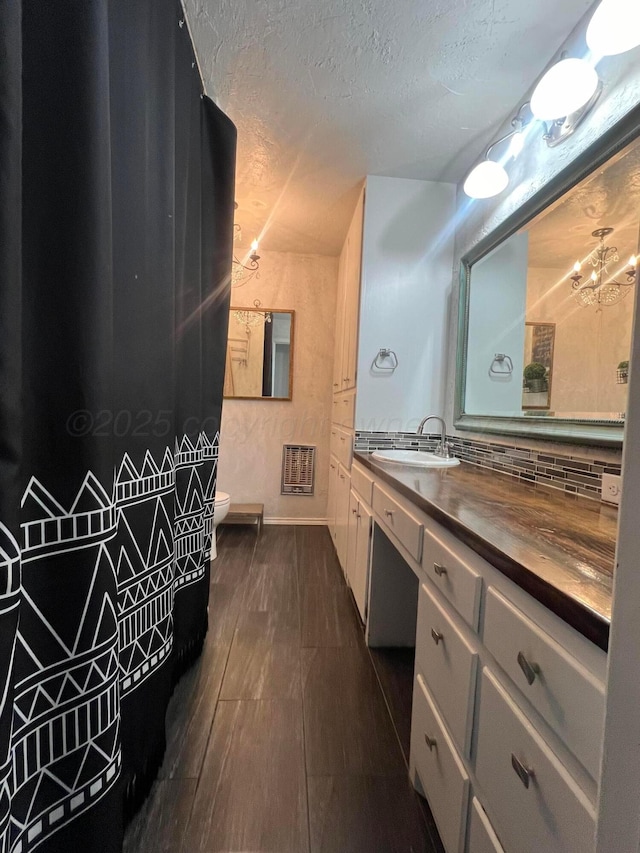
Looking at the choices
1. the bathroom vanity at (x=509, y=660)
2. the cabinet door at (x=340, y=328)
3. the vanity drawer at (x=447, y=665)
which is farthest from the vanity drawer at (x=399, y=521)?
the cabinet door at (x=340, y=328)

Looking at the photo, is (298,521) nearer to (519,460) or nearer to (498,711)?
(519,460)

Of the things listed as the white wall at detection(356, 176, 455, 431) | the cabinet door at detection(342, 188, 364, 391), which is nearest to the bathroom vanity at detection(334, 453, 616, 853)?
the white wall at detection(356, 176, 455, 431)

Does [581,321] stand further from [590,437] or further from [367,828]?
[367,828]

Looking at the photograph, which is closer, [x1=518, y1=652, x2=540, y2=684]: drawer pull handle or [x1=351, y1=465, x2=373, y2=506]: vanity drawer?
[x1=518, y1=652, x2=540, y2=684]: drawer pull handle

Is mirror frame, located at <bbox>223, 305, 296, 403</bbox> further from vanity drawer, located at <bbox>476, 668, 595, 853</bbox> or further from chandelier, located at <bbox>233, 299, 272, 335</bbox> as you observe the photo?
vanity drawer, located at <bbox>476, 668, 595, 853</bbox>

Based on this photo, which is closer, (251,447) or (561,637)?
(561,637)

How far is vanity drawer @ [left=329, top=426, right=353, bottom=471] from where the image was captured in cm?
228

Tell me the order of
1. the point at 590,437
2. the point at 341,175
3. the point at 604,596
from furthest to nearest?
the point at 341,175
the point at 590,437
the point at 604,596

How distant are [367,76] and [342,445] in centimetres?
185

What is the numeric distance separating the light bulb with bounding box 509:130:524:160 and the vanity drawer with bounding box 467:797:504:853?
212 cm

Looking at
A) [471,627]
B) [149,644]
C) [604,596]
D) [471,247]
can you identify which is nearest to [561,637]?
[604,596]

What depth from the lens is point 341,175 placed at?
2.15 meters

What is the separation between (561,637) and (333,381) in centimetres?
282

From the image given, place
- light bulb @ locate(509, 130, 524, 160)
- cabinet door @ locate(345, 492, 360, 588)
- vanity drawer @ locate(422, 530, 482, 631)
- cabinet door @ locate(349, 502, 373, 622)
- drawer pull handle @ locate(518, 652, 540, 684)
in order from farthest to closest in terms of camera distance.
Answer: cabinet door @ locate(345, 492, 360, 588), cabinet door @ locate(349, 502, 373, 622), light bulb @ locate(509, 130, 524, 160), vanity drawer @ locate(422, 530, 482, 631), drawer pull handle @ locate(518, 652, 540, 684)
